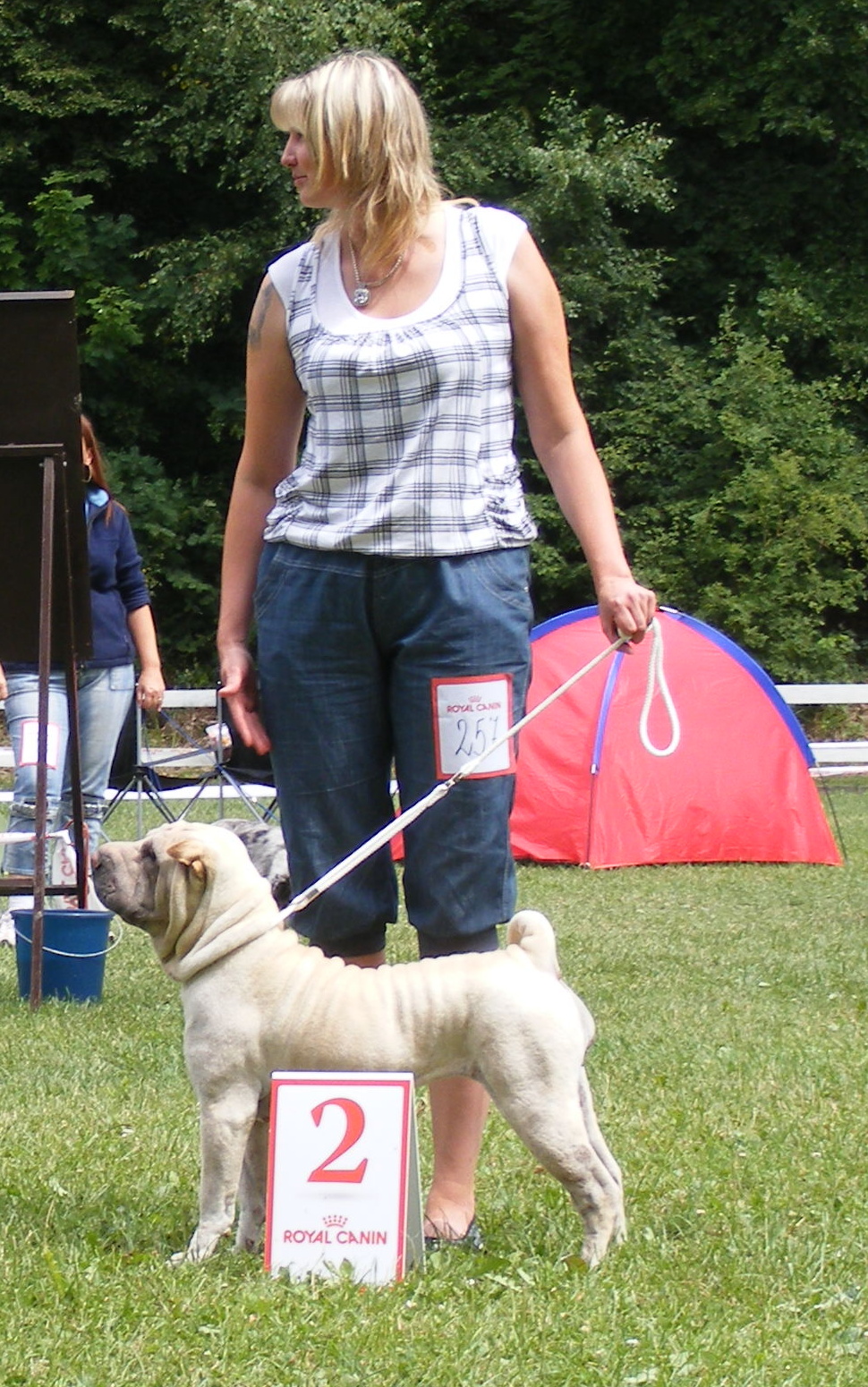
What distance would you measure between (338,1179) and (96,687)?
393cm

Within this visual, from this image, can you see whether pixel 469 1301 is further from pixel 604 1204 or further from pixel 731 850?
pixel 731 850

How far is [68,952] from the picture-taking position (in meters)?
5.42

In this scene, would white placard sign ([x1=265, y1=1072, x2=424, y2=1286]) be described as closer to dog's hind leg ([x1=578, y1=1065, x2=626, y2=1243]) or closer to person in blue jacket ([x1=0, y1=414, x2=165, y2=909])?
dog's hind leg ([x1=578, y1=1065, x2=626, y2=1243])

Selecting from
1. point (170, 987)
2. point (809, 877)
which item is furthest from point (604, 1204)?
point (809, 877)

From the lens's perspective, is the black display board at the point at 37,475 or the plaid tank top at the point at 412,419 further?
the black display board at the point at 37,475

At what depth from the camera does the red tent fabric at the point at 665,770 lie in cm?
968

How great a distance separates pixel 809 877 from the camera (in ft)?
30.1

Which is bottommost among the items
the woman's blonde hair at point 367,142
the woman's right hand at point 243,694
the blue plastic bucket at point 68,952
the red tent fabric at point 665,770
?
the red tent fabric at point 665,770

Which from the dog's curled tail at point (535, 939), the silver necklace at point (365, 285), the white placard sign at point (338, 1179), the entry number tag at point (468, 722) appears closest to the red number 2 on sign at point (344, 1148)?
the white placard sign at point (338, 1179)

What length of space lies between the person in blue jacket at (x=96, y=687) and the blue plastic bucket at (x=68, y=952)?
2.55 ft

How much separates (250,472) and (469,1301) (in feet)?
4.86

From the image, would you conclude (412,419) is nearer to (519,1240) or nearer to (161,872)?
(161,872)

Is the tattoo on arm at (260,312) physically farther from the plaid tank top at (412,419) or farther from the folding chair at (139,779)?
the folding chair at (139,779)

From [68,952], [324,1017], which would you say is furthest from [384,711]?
[68,952]
